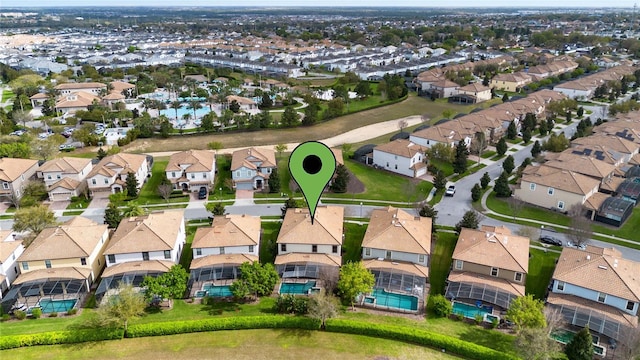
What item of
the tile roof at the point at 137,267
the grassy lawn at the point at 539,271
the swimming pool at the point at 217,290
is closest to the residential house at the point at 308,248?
the swimming pool at the point at 217,290

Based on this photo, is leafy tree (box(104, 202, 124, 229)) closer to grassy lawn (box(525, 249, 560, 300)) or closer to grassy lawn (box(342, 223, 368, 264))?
grassy lawn (box(342, 223, 368, 264))

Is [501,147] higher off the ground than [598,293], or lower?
higher

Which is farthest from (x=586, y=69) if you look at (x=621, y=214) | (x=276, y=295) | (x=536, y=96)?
(x=276, y=295)

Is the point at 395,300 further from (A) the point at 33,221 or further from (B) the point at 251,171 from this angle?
(A) the point at 33,221

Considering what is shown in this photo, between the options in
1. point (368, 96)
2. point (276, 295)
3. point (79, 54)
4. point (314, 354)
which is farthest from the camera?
point (79, 54)

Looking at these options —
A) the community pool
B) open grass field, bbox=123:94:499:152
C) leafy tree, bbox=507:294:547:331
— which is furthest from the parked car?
open grass field, bbox=123:94:499:152

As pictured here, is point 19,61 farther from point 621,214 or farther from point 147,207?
point 621,214

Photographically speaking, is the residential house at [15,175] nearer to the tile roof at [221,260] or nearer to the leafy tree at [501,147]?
the tile roof at [221,260]

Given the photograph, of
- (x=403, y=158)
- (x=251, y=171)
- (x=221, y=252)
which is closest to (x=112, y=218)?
(x=221, y=252)
